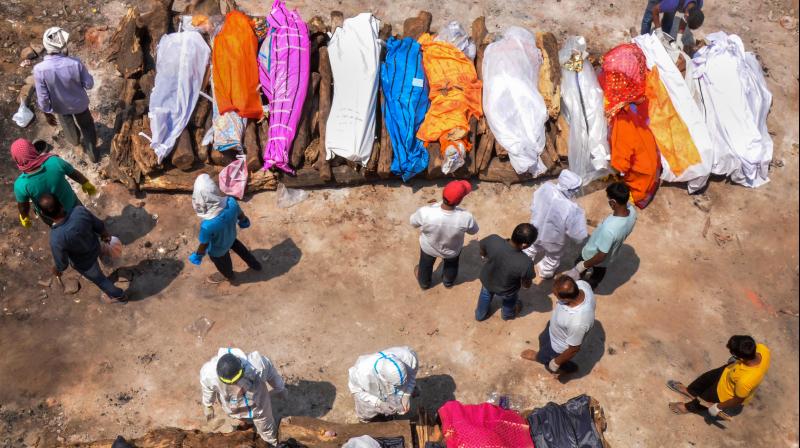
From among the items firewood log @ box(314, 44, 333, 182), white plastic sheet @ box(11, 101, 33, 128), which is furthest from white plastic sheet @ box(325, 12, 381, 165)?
white plastic sheet @ box(11, 101, 33, 128)

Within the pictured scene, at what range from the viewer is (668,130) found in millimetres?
8734

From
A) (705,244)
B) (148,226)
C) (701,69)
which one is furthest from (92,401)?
(701,69)

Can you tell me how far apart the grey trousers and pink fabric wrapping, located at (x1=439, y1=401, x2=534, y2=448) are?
5940 mm

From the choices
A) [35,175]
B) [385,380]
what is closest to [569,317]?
[385,380]

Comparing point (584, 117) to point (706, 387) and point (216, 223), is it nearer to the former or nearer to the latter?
point (706, 387)

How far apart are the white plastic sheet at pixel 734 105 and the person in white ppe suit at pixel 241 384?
6616 mm

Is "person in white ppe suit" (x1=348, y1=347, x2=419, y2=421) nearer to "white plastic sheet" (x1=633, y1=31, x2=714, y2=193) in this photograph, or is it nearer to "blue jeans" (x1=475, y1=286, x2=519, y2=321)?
"blue jeans" (x1=475, y1=286, x2=519, y2=321)

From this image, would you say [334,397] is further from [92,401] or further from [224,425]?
[92,401]

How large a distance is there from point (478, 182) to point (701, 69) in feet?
12.6

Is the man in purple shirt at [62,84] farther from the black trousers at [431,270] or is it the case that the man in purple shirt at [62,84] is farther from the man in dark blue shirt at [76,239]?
the black trousers at [431,270]

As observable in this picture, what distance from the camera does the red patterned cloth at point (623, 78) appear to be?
866 centimetres

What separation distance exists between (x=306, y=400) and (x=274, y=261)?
6.08 feet

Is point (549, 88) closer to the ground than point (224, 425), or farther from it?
farther from it

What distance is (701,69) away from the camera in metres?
9.31
